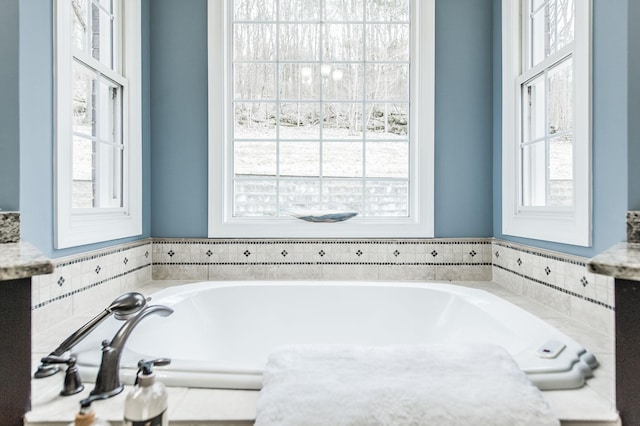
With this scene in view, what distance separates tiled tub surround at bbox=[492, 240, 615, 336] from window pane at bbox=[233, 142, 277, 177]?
1.49 metres

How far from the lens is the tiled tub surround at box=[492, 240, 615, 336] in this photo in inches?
55.6

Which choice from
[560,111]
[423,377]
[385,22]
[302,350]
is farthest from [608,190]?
[385,22]

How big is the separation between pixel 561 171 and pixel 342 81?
1378mm

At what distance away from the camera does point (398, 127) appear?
246 centimetres

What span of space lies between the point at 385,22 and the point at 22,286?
2349 millimetres

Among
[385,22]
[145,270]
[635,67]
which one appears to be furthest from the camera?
[385,22]

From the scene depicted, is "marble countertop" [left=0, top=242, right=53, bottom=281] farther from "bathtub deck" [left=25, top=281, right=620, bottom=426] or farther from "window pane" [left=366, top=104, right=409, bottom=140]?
"window pane" [left=366, top=104, right=409, bottom=140]

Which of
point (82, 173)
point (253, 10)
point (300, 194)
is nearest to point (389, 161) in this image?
point (300, 194)

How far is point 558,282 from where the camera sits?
1.68 m

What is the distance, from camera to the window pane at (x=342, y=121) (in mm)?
2471

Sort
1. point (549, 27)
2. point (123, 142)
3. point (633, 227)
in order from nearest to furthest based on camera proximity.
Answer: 1. point (633, 227)
2. point (549, 27)
3. point (123, 142)

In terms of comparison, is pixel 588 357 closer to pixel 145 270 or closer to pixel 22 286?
pixel 22 286

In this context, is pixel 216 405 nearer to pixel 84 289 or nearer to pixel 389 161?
pixel 84 289

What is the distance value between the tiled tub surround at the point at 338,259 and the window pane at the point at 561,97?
31.4 inches
